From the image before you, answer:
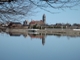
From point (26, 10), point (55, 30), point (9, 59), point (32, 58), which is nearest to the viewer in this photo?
point (26, 10)

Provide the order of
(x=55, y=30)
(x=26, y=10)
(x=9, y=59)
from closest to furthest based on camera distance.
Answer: (x=26, y=10)
(x=9, y=59)
(x=55, y=30)

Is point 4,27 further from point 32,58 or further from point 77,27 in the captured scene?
point 77,27

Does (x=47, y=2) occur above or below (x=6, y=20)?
above

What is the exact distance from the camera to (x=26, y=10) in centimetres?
236

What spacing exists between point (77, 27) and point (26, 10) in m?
32.2

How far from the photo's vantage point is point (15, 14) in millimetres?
2246

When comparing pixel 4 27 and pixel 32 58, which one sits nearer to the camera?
pixel 4 27

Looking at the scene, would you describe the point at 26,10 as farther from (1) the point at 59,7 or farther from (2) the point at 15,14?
(1) the point at 59,7

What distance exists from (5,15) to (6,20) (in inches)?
5.2

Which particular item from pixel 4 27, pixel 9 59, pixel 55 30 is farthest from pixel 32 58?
pixel 55 30

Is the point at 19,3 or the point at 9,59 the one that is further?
the point at 9,59

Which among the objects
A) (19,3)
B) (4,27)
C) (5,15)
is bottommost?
(4,27)

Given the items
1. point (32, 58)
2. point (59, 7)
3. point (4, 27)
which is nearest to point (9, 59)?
point (32, 58)

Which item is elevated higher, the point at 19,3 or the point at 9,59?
the point at 19,3
